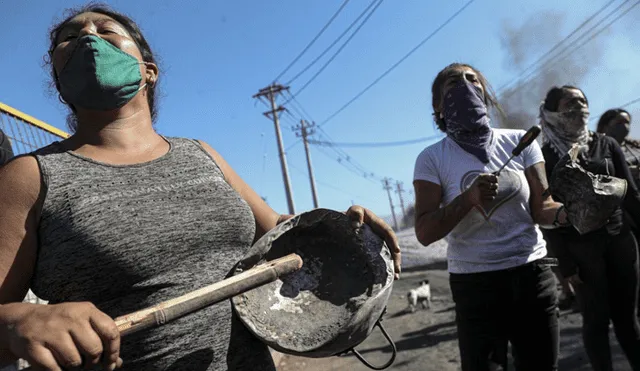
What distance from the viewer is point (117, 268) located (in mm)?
1079

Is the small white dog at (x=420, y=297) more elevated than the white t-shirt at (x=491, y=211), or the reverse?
the white t-shirt at (x=491, y=211)

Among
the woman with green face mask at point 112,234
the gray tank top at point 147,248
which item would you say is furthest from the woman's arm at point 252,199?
the gray tank top at point 147,248

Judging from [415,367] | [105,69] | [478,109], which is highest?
[105,69]

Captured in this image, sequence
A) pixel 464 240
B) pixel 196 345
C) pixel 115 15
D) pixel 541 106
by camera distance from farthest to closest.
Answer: pixel 541 106 < pixel 464 240 < pixel 115 15 < pixel 196 345

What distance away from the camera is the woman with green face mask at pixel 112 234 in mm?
887

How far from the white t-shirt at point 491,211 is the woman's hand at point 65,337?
1693 mm

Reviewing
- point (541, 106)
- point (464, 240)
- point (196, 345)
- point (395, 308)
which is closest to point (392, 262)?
point (196, 345)

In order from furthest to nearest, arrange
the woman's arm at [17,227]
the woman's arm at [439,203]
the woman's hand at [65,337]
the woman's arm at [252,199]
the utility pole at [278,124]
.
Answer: the utility pole at [278,124], the woman's arm at [439,203], the woman's arm at [252,199], the woman's arm at [17,227], the woman's hand at [65,337]

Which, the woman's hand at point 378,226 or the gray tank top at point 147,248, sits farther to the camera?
the woman's hand at point 378,226

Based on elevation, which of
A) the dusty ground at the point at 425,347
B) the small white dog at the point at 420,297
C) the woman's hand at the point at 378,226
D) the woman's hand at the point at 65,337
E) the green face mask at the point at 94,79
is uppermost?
the green face mask at the point at 94,79

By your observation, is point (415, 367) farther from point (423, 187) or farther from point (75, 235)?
point (75, 235)

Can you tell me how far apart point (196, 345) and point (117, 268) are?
0.27 metres

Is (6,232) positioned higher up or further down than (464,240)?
higher up

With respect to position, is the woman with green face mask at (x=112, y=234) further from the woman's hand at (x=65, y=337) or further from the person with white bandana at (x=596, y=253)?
the person with white bandana at (x=596, y=253)
